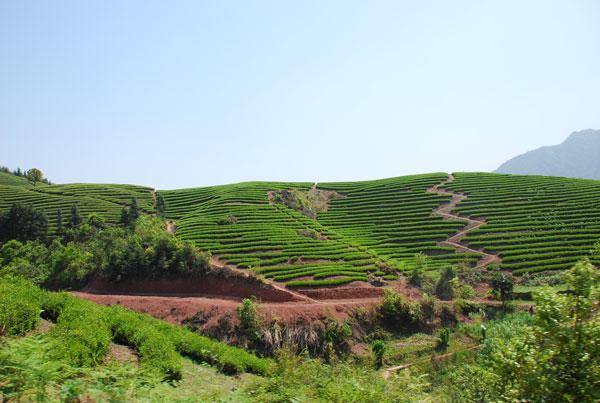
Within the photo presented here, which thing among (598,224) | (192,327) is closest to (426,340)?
(192,327)

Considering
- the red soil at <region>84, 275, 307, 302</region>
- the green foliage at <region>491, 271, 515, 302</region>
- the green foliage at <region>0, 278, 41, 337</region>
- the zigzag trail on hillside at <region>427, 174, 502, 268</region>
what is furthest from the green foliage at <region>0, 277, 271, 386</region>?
the zigzag trail on hillside at <region>427, 174, 502, 268</region>

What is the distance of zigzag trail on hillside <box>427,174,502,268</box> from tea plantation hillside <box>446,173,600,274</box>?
1028mm

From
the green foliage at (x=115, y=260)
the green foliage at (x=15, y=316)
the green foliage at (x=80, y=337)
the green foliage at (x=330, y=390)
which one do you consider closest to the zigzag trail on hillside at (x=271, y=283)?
the green foliage at (x=115, y=260)

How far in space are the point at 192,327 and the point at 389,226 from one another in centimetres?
3619

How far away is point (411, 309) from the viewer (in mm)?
33656

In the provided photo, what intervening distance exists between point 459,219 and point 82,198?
2647 inches

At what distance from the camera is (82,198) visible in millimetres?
76125

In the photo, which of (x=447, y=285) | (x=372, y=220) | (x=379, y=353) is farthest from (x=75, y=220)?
(x=447, y=285)

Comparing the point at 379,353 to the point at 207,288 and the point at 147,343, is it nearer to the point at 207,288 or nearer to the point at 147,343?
the point at 147,343

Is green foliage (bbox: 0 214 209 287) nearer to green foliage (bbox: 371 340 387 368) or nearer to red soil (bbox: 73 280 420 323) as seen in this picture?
red soil (bbox: 73 280 420 323)

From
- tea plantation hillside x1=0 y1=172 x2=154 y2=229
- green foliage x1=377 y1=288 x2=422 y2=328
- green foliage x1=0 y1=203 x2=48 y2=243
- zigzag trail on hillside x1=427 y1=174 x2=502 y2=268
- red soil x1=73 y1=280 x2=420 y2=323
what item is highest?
tea plantation hillside x1=0 y1=172 x2=154 y2=229

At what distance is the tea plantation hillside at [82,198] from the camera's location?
6834 centimetres

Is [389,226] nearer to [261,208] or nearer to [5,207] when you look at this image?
[261,208]

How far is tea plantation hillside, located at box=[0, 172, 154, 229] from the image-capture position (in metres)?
68.3
